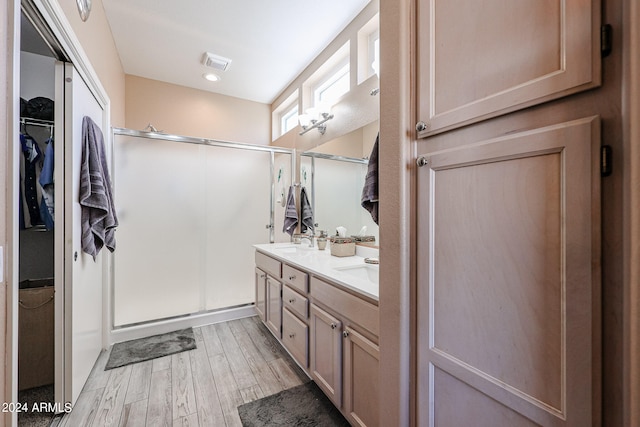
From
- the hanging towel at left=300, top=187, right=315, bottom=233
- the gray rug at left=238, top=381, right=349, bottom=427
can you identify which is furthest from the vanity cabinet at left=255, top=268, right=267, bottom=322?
the gray rug at left=238, top=381, right=349, bottom=427

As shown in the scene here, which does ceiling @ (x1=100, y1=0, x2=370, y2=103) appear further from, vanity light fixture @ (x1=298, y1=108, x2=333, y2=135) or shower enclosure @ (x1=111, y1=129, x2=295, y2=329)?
shower enclosure @ (x1=111, y1=129, x2=295, y2=329)

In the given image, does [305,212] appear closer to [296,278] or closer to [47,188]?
[296,278]

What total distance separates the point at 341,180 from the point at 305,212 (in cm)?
67

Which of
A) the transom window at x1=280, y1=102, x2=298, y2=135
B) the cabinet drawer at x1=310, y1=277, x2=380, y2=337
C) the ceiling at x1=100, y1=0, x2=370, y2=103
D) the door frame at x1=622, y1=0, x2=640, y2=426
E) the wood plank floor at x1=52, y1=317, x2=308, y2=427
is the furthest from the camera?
the transom window at x1=280, y1=102, x2=298, y2=135

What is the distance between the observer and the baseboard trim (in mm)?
2371

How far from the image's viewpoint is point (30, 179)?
5.43 ft

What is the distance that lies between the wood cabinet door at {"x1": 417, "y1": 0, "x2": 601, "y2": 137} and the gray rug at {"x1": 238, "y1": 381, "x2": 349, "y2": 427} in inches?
61.6

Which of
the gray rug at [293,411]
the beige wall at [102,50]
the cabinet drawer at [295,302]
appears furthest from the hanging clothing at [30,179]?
the gray rug at [293,411]

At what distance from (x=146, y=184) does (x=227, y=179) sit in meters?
0.77

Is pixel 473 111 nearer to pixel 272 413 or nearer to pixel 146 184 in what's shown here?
pixel 272 413

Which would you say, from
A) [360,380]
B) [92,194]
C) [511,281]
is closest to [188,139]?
[92,194]

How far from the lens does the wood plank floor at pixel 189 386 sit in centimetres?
148

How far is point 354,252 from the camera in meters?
2.11

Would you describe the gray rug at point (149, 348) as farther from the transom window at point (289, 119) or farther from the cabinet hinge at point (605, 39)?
the cabinet hinge at point (605, 39)
